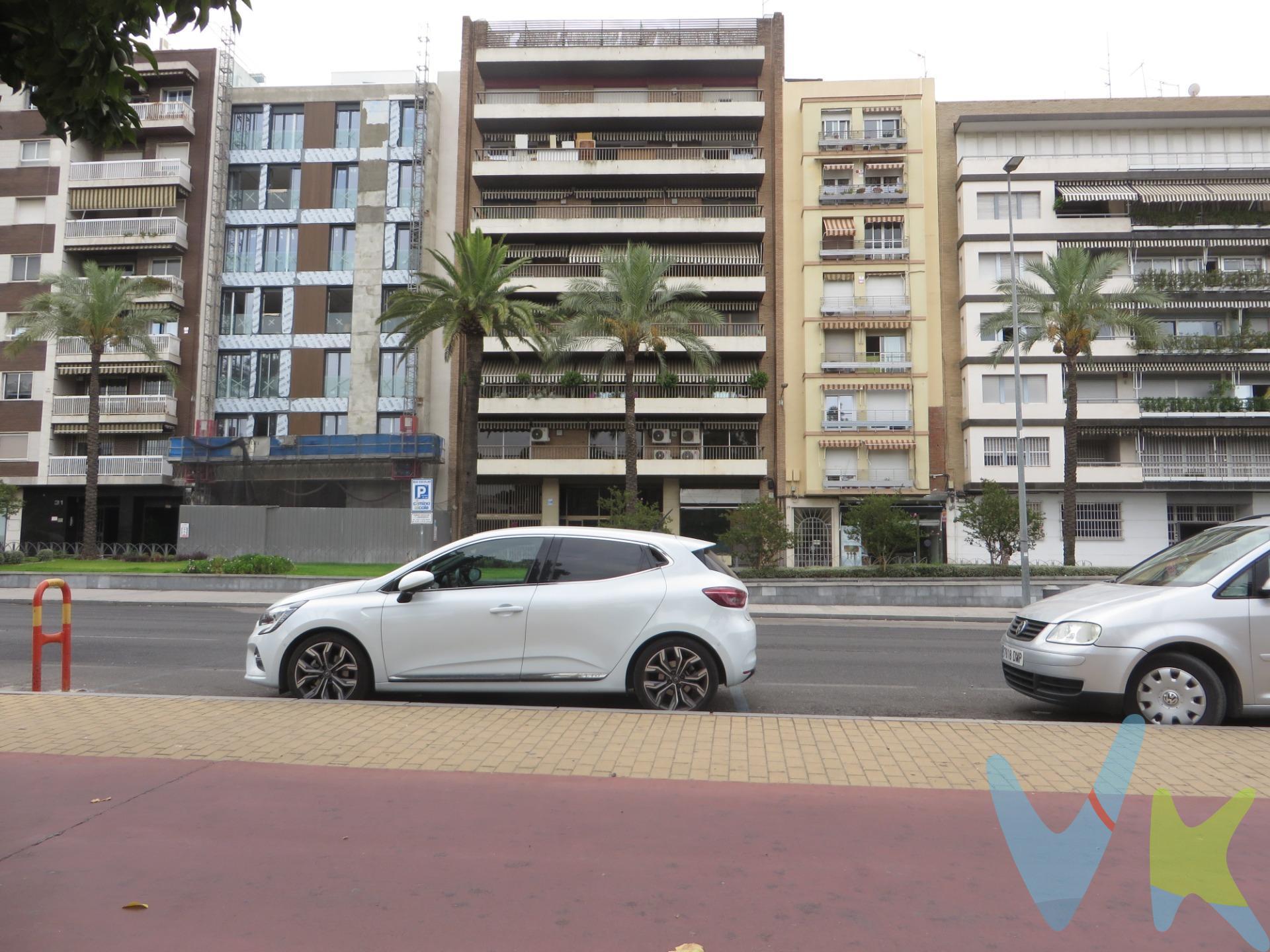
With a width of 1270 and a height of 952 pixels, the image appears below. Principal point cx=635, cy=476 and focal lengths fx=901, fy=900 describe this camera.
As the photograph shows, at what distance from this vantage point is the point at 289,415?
44.4 m

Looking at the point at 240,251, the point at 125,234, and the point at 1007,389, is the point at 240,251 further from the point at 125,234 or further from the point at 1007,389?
the point at 1007,389

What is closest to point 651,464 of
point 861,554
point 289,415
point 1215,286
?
point 861,554

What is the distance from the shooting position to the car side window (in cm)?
746

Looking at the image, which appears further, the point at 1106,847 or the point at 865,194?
the point at 865,194

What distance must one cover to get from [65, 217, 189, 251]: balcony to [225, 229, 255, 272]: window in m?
1.92

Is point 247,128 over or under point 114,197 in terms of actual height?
over

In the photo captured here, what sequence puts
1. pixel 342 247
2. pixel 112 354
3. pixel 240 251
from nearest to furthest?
pixel 112 354 → pixel 342 247 → pixel 240 251

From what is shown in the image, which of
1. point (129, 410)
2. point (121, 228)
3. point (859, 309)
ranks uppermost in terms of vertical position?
point (121, 228)

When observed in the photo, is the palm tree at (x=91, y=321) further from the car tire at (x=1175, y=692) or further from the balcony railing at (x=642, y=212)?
the car tire at (x=1175, y=692)

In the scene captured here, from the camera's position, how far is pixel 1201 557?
7348 millimetres

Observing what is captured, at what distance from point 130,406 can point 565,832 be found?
46.1 m

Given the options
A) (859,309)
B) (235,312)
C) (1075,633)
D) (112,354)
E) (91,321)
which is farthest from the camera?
(235,312)

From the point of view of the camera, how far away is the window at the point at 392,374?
4406 centimetres

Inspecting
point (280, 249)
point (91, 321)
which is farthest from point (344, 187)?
point (91, 321)
